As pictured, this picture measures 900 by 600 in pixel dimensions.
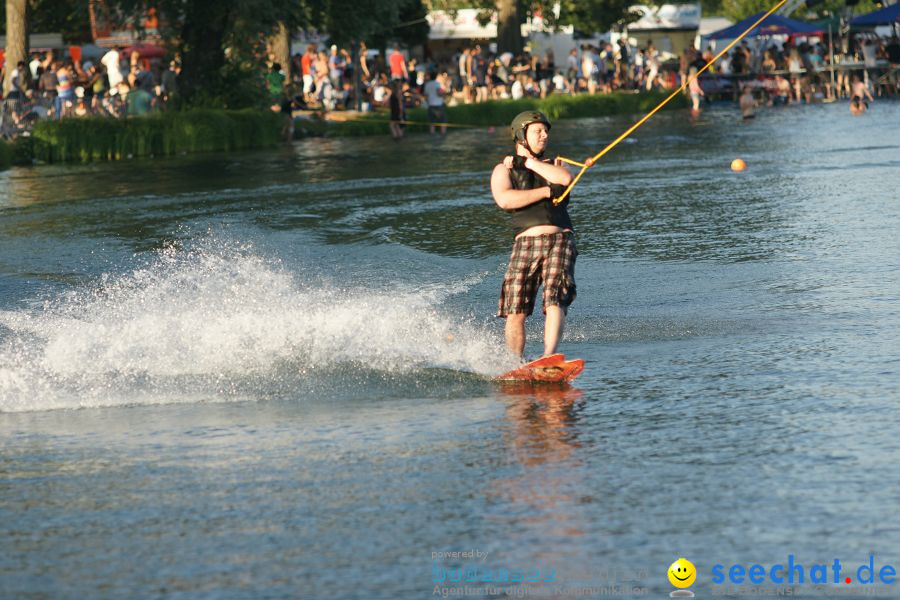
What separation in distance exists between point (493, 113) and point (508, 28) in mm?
11404

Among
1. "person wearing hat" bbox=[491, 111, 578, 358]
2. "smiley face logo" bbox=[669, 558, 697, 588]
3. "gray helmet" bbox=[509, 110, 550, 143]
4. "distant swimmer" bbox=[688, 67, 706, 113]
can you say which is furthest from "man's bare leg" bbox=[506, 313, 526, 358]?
"distant swimmer" bbox=[688, 67, 706, 113]

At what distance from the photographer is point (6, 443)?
7.90m

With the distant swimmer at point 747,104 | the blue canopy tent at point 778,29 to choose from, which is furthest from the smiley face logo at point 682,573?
the blue canopy tent at point 778,29

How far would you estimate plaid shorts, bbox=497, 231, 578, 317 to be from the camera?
9062mm

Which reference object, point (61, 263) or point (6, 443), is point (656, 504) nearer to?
point (6, 443)

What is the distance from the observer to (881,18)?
51.5 m

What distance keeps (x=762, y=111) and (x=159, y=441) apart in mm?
39646

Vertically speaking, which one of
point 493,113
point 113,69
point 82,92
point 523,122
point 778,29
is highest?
point 778,29

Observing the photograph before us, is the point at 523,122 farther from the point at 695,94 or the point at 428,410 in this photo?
the point at 695,94

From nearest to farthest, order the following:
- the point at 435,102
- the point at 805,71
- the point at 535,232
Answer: the point at 535,232 < the point at 435,102 < the point at 805,71

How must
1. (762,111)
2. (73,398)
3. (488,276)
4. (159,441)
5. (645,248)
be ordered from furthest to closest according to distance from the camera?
1. (762,111)
2. (645,248)
3. (488,276)
4. (73,398)
5. (159,441)

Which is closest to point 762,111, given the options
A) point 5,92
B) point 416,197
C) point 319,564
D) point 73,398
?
point 5,92

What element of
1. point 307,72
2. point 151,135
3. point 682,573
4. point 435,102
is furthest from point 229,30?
point 682,573

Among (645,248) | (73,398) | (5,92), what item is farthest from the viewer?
Result: (5,92)
